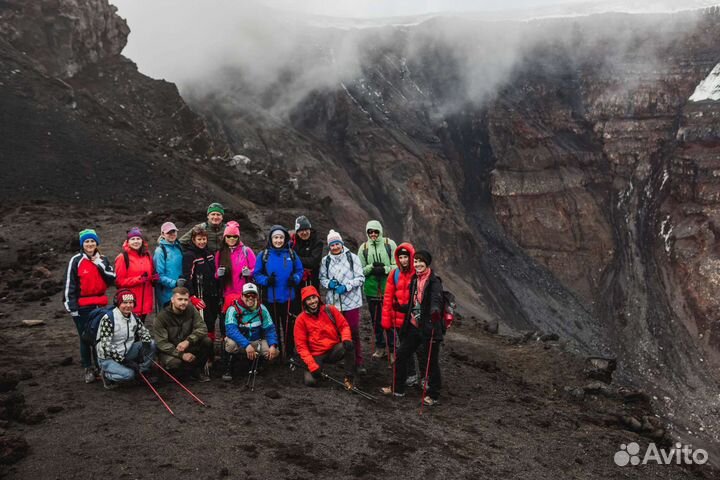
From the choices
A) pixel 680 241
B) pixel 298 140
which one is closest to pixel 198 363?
pixel 298 140

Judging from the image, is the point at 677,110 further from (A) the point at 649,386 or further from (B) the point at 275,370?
(B) the point at 275,370

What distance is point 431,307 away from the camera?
24.0 ft

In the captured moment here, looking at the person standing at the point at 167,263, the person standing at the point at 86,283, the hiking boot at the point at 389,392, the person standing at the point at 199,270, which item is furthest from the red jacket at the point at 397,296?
the person standing at the point at 86,283

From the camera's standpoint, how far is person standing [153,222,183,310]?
777cm

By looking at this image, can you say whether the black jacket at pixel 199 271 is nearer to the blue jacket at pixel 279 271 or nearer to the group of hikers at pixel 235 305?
the group of hikers at pixel 235 305

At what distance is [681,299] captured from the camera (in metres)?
49.8

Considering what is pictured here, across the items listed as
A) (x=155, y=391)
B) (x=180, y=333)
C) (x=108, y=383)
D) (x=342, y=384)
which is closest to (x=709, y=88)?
(x=342, y=384)

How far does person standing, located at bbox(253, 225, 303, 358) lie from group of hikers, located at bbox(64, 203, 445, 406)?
0.01 meters

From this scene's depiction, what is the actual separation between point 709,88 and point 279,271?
67.1 metres

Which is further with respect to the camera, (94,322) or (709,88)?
(709,88)

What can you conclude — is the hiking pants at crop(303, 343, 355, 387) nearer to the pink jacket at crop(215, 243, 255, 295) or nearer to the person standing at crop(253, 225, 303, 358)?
the person standing at crop(253, 225, 303, 358)

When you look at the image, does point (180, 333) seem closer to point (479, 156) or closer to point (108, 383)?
point (108, 383)

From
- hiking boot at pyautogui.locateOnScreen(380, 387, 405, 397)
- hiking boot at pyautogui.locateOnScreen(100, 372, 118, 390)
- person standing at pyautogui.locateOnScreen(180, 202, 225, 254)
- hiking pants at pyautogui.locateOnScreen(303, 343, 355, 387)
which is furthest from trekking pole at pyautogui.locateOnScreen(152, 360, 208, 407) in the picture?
hiking boot at pyautogui.locateOnScreen(380, 387, 405, 397)

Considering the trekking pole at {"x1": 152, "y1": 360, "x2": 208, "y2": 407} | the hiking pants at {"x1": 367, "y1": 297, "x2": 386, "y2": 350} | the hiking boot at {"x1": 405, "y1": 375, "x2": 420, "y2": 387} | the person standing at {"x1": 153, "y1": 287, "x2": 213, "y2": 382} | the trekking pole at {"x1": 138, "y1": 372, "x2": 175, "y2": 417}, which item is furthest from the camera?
the hiking pants at {"x1": 367, "y1": 297, "x2": 386, "y2": 350}
